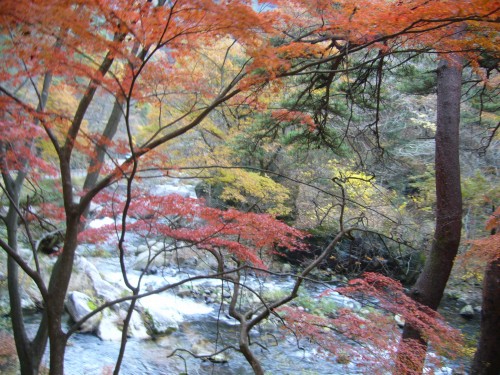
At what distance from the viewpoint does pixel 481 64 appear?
5141 mm

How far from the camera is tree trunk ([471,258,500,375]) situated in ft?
15.4

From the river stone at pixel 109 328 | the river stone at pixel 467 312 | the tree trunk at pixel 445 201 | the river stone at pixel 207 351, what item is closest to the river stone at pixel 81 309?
the river stone at pixel 109 328

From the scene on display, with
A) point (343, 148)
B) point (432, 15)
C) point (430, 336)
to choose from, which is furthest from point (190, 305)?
point (432, 15)

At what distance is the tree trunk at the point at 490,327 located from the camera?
15.4ft

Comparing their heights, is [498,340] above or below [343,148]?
below

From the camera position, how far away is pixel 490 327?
4.77m

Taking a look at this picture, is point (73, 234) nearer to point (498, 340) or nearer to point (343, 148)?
point (498, 340)

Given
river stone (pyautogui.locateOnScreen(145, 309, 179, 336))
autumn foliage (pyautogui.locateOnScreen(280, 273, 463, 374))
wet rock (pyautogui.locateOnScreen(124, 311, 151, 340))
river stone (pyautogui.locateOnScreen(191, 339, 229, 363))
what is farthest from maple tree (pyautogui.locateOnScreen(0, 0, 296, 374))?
river stone (pyautogui.locateOnScreen(145, 309, 179, 336))

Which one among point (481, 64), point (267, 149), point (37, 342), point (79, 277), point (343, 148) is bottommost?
point (37, 342)

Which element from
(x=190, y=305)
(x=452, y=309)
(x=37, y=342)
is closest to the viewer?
(x=37, y=342)

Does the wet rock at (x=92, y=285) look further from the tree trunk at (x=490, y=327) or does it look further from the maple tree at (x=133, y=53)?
the tree trunk at (x=490, y=327)

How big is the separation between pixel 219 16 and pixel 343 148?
7.04 meters

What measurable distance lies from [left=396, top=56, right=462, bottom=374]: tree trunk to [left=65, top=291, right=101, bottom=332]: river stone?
515 centimetres

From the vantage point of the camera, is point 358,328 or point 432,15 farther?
point 358,328
